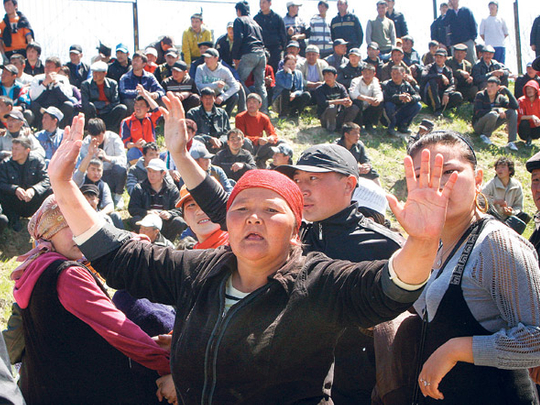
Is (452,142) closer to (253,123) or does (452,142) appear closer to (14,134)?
(14,134)

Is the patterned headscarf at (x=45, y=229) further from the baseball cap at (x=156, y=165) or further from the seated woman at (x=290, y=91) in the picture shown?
the seated woman at (x=290, y=91)

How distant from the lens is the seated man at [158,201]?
852 centimetres

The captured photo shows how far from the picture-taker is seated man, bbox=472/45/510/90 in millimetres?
15398

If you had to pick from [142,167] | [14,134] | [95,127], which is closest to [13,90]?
[14,134]

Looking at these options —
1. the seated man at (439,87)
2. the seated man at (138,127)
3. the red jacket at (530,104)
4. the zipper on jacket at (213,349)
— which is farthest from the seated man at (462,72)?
the zipper on jacket at (213,349)

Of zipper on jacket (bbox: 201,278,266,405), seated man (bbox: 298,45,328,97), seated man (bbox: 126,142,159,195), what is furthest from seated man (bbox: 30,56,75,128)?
zipper on jacket (bbox: 201,278,266,405)

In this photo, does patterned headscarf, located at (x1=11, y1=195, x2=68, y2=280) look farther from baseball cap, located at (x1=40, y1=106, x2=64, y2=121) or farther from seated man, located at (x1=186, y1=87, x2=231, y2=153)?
seated man, located at (x1=186, y1=87, x2=231, y2=153)

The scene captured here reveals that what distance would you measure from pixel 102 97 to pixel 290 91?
170 inches

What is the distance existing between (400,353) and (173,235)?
6.31 m

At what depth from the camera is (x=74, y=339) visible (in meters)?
2.85

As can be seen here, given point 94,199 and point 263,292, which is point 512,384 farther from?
point 94,199

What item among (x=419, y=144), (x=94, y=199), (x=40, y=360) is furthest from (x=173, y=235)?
(x=419, y=144)

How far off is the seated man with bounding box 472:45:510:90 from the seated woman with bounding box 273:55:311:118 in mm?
4958

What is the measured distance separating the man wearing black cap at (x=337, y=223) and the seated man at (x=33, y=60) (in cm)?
1102
